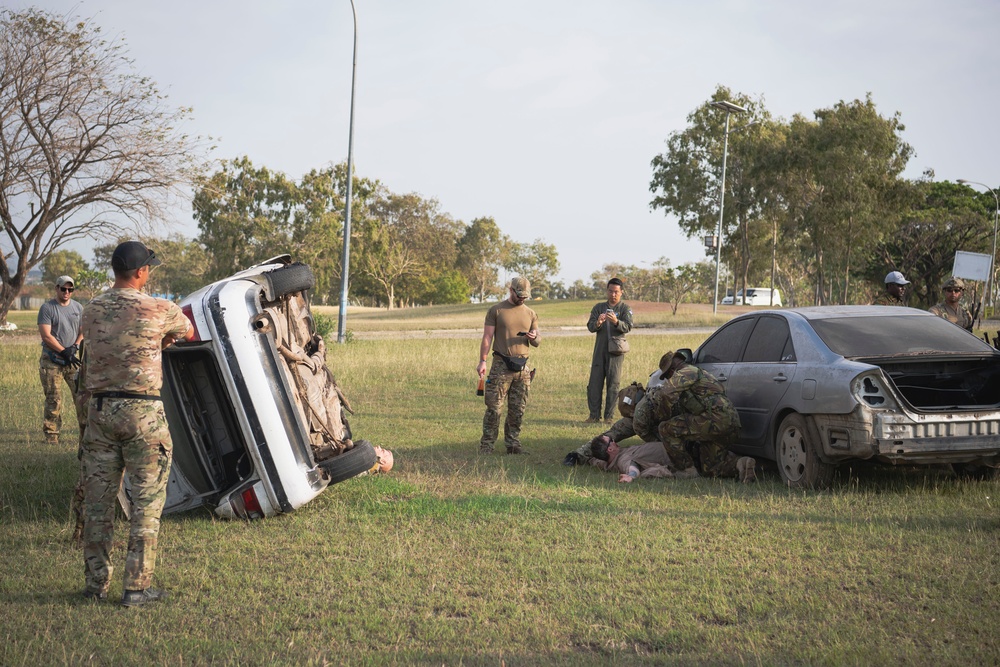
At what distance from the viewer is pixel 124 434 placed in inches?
191

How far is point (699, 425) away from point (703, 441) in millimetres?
214

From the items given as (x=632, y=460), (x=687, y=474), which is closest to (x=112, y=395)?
(x=632, y=460)

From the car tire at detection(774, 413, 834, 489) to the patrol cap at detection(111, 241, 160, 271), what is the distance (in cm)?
520

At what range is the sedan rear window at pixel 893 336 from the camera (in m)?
7.50

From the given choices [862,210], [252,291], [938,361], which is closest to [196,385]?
[252,291]

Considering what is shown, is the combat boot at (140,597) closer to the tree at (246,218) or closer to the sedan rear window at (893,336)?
the sedan rear window at (893,336)

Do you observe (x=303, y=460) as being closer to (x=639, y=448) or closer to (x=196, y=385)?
(x=196, y=385)

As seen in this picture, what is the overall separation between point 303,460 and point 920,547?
4128 mm

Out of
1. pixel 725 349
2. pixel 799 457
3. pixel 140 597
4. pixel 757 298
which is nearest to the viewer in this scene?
pixel 140 597

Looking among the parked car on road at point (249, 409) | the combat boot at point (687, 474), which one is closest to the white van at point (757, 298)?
the combat boot at point (687, 474)

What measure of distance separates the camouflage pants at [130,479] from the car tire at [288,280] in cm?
198

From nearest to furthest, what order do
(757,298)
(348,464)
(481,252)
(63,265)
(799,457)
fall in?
(348,464) < (799,457) < (757,298) < (481,252) < (63,265)

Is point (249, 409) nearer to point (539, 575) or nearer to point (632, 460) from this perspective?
point (539, 575)

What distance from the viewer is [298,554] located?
571 cm
